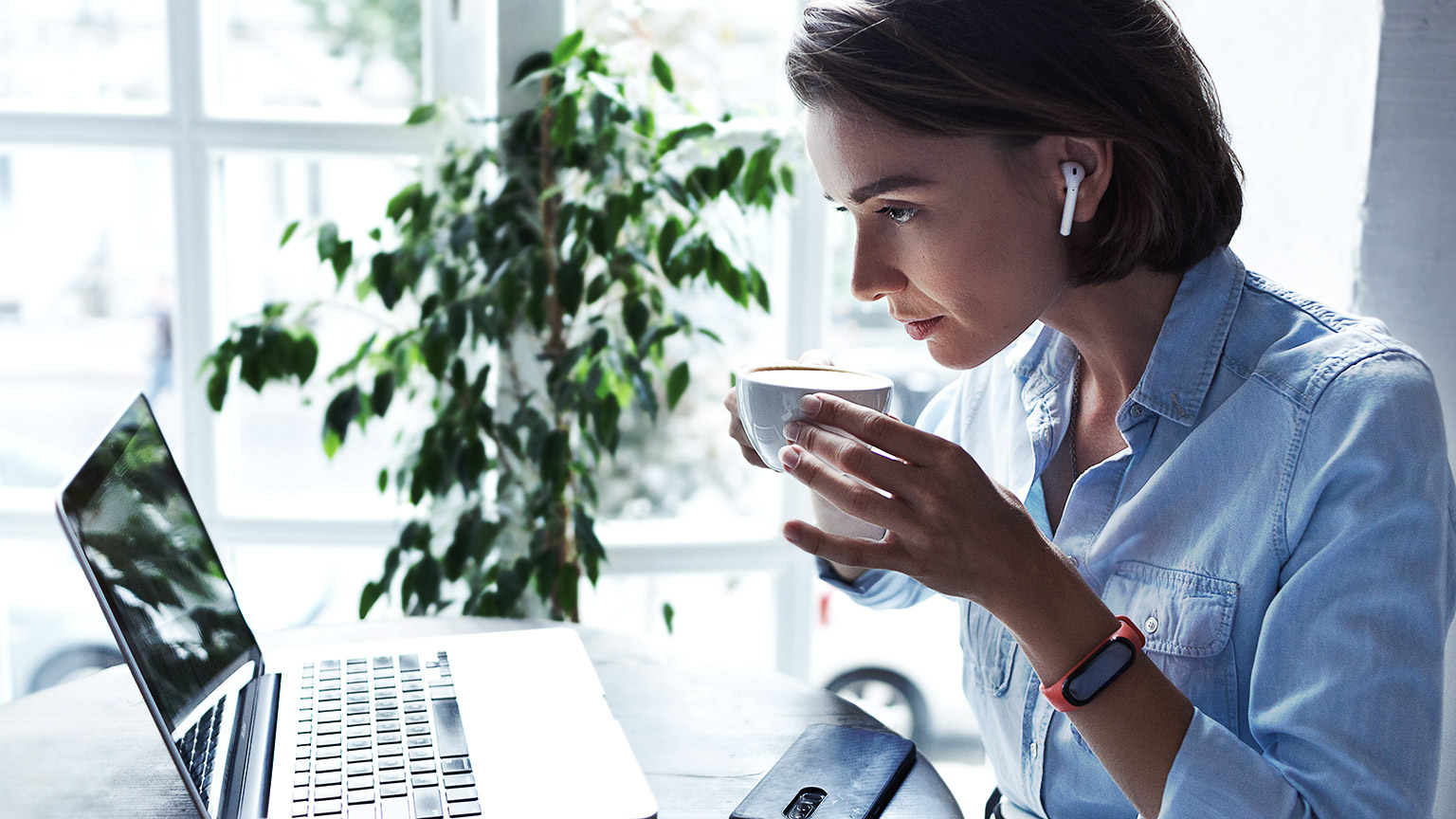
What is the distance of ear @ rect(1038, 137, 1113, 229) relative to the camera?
85 centimetres

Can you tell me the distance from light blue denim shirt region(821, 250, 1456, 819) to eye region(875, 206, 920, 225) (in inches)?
9.2

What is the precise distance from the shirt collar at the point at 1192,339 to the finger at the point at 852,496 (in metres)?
0.30

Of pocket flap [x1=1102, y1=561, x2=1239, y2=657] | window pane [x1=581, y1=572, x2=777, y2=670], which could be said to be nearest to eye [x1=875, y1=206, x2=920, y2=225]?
pocket flap [x1=1102, y1=561, x2=1239, y2=657]

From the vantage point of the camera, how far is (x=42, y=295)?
1928 millimetres

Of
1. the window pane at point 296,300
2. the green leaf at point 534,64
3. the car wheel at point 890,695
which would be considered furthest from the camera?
the car wheel at point 890,695

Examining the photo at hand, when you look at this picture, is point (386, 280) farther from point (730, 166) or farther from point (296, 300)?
point (730, 166)

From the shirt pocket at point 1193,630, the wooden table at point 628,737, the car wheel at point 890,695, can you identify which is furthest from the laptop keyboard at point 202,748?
the car wheel at point 890,695

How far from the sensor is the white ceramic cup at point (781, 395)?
77 cm

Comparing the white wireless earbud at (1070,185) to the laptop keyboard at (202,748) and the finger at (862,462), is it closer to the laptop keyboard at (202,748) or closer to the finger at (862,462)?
the finger at (862,462)

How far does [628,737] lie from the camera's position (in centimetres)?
100

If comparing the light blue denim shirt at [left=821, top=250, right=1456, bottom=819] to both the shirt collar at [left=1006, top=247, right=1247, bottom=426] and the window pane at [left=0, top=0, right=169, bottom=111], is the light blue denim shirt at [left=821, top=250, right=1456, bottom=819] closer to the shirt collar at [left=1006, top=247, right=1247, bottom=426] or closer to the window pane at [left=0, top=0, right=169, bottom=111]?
the shirt collar at [left=1006, top=247, right=1247, bottom=426]

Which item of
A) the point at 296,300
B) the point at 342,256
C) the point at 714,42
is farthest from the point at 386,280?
the point at 714,42

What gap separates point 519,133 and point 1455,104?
3.84ft

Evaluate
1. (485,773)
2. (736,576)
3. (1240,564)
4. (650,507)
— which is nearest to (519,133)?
(650,507)
